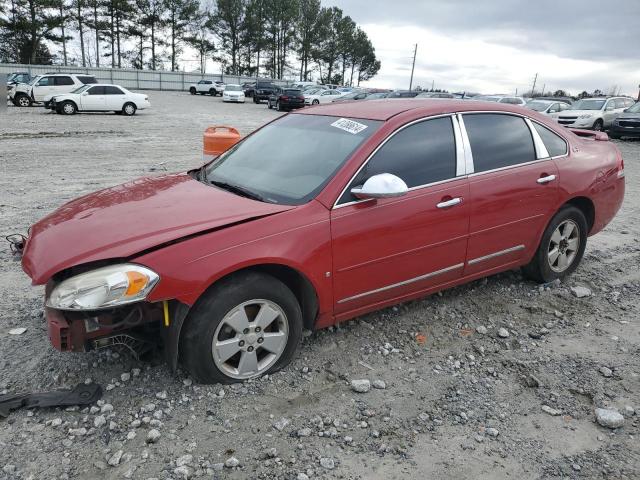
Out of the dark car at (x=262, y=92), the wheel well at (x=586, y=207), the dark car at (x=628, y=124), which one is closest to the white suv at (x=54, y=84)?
the dark car at (x=262, y=92)

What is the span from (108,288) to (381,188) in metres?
1.65

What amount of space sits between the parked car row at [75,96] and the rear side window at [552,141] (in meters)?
23.0

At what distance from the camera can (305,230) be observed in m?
3.13

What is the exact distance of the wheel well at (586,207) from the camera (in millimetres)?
4710

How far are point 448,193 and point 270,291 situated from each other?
152cm

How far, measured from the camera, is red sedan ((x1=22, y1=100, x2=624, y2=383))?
9.18 ft

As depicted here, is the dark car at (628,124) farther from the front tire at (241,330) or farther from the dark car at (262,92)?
the dark car at (262,92)

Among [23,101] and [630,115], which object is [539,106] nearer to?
[630,115]

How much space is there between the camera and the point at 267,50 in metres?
74.4

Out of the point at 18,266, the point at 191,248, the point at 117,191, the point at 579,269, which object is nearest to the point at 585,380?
the point at 579,269

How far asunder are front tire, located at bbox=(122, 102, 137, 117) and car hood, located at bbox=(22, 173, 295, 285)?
22.6 m

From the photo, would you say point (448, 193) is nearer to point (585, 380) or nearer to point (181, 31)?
point (585, 380)

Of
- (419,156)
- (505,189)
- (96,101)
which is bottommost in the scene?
(96,101)

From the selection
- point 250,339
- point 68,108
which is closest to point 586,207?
point 250,339
